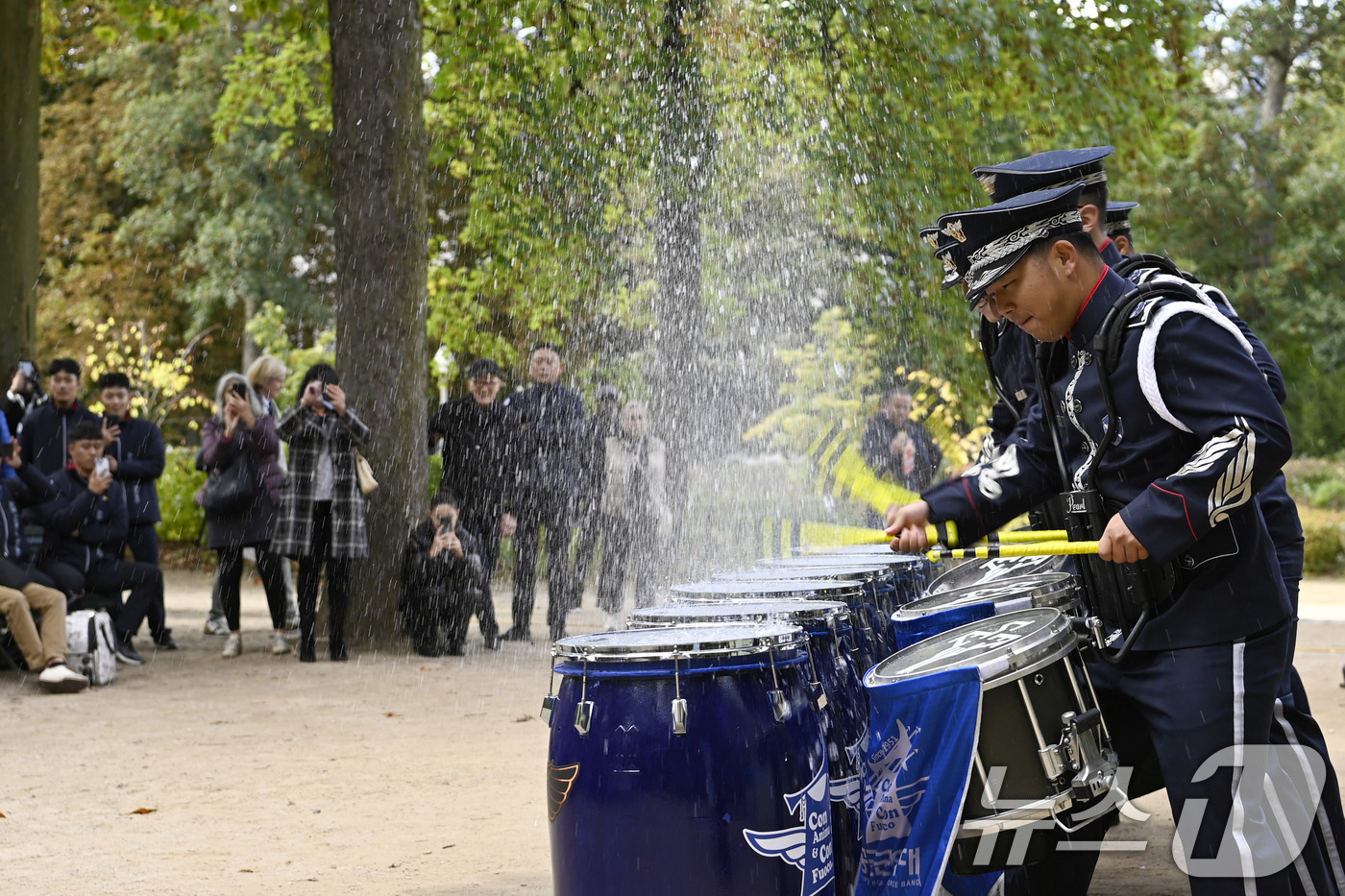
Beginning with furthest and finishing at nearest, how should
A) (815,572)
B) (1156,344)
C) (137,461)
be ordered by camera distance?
1. (137,461)
2. (815,572)
3. (1156,344)

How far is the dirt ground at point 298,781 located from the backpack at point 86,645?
151 millimetres

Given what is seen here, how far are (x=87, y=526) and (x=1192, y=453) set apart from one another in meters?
7.98

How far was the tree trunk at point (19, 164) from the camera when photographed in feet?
36.7

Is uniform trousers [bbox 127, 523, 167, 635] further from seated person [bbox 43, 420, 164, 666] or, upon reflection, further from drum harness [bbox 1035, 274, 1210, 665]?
drum harness [bbox 1035, 274, 1210, 665]

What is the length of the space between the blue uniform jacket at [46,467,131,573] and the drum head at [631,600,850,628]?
261 inches

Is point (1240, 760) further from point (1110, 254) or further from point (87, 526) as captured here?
point (87, 526)

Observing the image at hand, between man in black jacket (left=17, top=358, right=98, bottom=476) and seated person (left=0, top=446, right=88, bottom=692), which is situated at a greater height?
man in black jacket (left=17, top=358, right=98, bottom=476)

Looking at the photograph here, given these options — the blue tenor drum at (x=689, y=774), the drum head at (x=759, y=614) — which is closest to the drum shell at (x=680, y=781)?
the blue tenor drum at (x=689, y=774)

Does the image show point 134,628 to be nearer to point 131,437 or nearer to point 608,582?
point 131,437

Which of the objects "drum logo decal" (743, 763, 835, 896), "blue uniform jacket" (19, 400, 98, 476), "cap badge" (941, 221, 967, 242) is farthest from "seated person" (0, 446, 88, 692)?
"cap badge" (941, 221, 967, 242)

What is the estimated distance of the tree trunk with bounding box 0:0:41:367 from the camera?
11188 mm

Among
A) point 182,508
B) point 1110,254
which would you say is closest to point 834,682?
point 1110,254

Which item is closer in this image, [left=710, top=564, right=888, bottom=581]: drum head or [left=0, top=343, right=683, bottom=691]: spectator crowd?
[left=710, top=564, right=888, bottom=581]: drum head

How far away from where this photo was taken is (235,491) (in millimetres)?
9742
